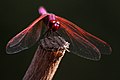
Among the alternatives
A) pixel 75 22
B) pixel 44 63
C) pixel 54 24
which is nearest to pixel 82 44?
pixel 54 24

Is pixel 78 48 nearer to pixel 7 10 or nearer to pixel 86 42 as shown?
pixel 86 42

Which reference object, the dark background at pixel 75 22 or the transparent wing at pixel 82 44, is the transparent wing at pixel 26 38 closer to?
the transparent wing at pixel 82 44

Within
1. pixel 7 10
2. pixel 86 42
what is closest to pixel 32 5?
pixel 7 10

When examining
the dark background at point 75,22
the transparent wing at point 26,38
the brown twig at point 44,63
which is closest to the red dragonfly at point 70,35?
the transparent wing at point 26,38

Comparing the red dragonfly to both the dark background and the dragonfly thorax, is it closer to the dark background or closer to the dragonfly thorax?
the dragonfly thorax

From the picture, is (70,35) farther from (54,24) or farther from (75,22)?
(75,22)
